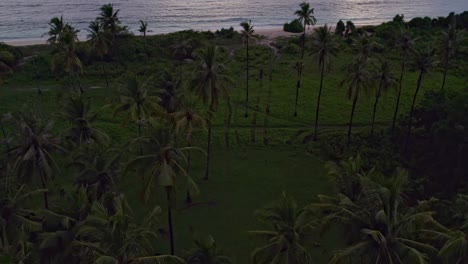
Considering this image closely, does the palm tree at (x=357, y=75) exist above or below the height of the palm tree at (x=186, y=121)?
above

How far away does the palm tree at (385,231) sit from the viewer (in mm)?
20031

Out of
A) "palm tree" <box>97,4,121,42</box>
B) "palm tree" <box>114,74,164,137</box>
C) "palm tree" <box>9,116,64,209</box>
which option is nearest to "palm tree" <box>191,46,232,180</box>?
"palm tree" <box>114,74,164,137</box>

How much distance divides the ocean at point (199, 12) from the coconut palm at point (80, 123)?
235 ft

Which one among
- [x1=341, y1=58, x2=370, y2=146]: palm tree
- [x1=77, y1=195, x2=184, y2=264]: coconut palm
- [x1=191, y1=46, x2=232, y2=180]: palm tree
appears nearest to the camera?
[x1=77, y1=195, x2=184, y2=264]: coconut palm

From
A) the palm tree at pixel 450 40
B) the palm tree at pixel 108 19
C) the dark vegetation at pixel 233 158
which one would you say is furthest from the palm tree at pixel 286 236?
the palm tree at pixel 108 19

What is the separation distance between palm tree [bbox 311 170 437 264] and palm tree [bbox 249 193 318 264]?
2178mm

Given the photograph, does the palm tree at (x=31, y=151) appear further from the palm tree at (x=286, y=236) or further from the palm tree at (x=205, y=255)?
the palm tree at (x=286, y=236)

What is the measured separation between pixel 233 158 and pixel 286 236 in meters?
23.6

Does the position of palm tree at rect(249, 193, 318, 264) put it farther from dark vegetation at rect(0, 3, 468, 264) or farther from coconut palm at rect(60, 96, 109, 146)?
coconut palm at rect(60, 96, 109, 146)

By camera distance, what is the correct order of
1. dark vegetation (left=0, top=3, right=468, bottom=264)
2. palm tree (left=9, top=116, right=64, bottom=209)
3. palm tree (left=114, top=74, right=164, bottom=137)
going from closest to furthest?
dark vegetation (left=0, top=3, right=468, bottom=264) → palm tree (left=9, top=116, right=64, bottom=209) → palm tree (left=114, top=74, right=164, bottom=137)

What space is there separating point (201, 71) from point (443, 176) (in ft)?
69.8

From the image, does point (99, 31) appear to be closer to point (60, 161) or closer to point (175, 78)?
point (60, 161)

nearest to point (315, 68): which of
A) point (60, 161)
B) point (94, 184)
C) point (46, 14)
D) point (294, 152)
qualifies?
point (294, 152)

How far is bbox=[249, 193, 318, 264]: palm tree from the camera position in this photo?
22703 mm
